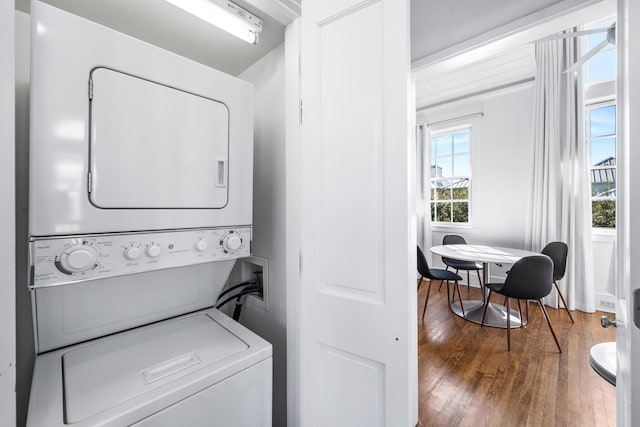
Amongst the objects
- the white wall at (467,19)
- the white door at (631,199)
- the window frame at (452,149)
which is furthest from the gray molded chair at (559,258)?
the white wall at (467,19)

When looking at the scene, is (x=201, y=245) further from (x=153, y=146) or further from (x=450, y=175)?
(x=450, y=175)

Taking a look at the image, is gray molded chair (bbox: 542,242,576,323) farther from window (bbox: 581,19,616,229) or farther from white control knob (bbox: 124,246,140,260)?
white control knob (bbox: 124,246,140,260)

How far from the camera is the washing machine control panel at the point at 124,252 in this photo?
2.47 ft

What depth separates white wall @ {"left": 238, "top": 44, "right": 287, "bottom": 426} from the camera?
1361mm

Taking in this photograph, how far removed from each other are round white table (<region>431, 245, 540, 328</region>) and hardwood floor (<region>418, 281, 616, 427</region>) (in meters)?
0.12

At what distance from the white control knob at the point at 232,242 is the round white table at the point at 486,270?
2.34 meters

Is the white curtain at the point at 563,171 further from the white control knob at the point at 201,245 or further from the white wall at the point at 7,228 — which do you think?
the white wall at the point at 7,228

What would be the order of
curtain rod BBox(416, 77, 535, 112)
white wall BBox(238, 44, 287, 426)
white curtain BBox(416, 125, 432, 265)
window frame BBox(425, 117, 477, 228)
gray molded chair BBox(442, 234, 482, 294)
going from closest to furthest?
white wall BBox(238, 44, 287, 426) < gray molded chair BBox(442, 234, 482, 294) < curtain rod BBox(416, 77, 535, 112) < window frame BBox(425, 117, 477, 228) < white curtain BBox(416, 125, 432, 265)


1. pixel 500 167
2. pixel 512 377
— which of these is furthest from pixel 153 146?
pixel 500 167

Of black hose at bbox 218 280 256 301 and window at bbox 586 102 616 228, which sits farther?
window at bbox 586 102 616 228

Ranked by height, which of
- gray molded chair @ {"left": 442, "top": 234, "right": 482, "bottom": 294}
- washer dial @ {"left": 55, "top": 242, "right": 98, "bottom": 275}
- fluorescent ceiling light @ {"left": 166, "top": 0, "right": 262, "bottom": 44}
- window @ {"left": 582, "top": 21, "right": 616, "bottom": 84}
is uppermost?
window @ {"left": 582, "top": 21, "right": 616, "bottom": 84}

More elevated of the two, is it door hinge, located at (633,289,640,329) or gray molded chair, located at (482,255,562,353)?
door hinge, located at (633,289,640,329)

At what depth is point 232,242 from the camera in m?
1.15

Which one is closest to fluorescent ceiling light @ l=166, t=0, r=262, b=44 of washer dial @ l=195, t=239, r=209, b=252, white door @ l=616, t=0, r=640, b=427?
washer dial @ l=195, t=239, r=209, b=252
